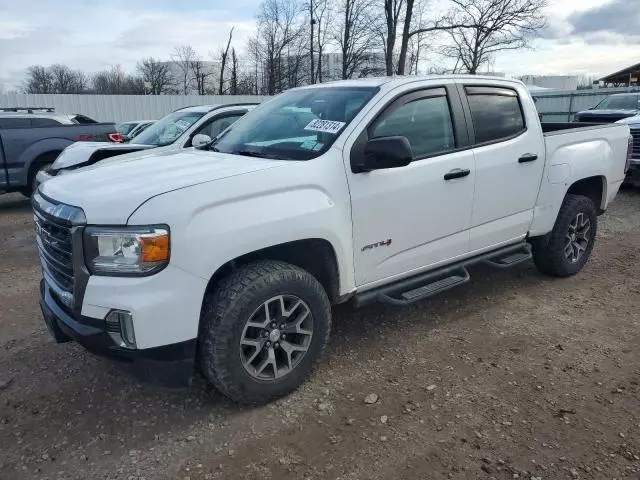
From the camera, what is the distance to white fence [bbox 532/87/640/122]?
22.0 metres

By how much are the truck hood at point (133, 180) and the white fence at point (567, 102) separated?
20578mm

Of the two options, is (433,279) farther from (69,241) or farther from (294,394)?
(69,241)

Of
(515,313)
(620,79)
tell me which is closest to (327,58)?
(620,79)

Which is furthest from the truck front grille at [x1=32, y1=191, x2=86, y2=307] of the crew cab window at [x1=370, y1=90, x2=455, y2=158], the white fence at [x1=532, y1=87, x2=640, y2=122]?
the white fence at [x1=532, y1=87, x2=640, y2=122]

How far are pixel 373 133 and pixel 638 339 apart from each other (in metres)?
2.60

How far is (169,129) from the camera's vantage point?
7793 millimetres

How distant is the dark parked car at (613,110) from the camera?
40.7ft

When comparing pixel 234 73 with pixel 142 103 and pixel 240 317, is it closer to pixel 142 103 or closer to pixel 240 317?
pixel 142 103

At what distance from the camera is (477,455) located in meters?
2.72

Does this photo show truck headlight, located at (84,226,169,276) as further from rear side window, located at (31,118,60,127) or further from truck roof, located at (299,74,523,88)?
rear side window, located at (31,118,60,127)

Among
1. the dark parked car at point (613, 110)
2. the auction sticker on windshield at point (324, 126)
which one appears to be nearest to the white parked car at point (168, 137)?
the auction sticker on windshield at point (324, 126)

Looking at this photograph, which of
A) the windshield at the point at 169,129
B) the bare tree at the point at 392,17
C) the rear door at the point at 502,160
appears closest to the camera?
the rear door at the point at 502,160

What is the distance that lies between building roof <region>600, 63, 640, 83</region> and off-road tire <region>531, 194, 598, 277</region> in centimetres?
4159

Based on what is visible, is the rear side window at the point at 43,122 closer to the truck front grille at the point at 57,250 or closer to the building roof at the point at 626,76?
the truck front grille at the point at 57,250
